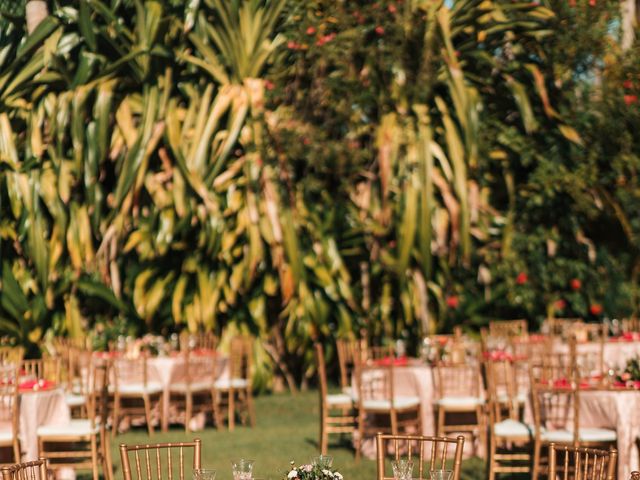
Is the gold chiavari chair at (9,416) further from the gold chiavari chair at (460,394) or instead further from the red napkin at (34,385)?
the gold chiavari chair at (460,394)

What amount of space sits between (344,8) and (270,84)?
3.92 feet

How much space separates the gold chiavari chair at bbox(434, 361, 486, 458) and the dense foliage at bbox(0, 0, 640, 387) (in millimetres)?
3317

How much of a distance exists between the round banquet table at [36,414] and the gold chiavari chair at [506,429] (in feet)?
8.83

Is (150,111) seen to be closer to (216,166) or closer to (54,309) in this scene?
(216,166)

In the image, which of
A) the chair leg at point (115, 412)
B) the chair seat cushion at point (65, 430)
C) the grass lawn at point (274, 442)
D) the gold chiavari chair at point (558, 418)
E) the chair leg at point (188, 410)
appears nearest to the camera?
the gold chiavari chair at point (558, 418)

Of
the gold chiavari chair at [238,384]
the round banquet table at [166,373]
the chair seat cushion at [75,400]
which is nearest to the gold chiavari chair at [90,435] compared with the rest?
the chair seat cushion at [75,400]

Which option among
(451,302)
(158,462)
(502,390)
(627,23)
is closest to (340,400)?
(502,390)

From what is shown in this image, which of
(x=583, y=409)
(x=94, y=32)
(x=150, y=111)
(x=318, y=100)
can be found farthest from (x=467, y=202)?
(x=583, y=409)

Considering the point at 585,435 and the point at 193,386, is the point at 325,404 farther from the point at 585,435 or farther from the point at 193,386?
the point at 585,435

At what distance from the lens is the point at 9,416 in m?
6.38

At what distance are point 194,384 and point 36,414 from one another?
304cm

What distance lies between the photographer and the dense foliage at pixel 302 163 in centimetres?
1091

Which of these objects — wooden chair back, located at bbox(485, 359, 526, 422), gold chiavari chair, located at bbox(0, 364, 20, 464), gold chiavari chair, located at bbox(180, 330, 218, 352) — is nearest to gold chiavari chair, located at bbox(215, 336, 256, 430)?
gold chiavari chair, located at bbox(180, 330, 218, 352)

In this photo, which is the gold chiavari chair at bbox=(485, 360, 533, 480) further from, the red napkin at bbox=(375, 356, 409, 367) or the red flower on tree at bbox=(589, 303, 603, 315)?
the red flower on tree at bbox=(589, 303, 603, 315)
